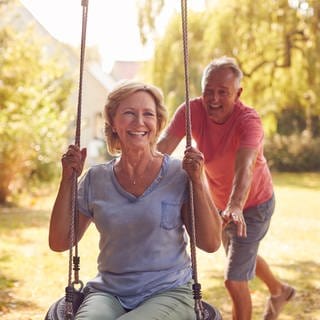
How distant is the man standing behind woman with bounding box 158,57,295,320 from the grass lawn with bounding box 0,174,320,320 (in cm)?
131

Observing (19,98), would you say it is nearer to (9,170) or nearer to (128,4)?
(9,170)

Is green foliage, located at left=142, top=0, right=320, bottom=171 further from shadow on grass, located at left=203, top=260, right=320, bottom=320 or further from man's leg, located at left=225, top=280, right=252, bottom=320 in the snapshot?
man's leg, located at left=225, top=280, right=252, bottom=320

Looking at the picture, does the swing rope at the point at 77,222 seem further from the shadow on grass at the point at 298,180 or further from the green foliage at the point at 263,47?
the shadow on grass at the point at 298,180

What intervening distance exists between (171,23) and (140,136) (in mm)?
15099

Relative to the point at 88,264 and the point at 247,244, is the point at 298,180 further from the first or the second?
the point at 247,244

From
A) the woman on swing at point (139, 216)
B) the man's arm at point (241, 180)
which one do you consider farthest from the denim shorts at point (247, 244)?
the woman on swing at point (139, 216)

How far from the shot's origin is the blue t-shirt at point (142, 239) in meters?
2.55

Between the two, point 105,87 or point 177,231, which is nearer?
point 177,231

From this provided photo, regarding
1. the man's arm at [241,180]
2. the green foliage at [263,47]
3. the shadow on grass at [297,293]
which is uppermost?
the green foliage at [263,47]

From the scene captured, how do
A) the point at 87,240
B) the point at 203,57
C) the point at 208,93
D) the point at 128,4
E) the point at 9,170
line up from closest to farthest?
the point at 208,93, the point at 87,240, the point at 9,170, the point at 128,4, the point at 203,57

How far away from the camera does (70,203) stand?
2.69 metres

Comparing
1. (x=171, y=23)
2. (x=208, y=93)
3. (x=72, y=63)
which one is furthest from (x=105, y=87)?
(x=208, y=93)

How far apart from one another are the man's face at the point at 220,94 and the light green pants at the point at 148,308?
4.13 feet

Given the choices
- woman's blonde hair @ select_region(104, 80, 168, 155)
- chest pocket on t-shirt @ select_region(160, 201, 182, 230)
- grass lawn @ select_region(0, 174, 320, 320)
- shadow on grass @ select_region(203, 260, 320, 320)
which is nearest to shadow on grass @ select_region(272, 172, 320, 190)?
grass lawn @ select_region(0, 174, 320, 320)
